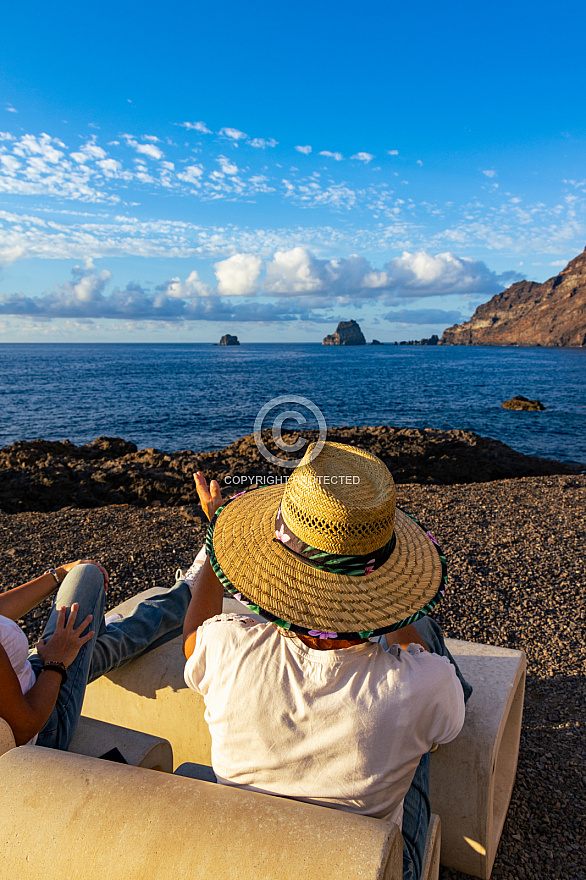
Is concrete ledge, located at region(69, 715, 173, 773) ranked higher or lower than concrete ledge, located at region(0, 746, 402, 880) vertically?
lower

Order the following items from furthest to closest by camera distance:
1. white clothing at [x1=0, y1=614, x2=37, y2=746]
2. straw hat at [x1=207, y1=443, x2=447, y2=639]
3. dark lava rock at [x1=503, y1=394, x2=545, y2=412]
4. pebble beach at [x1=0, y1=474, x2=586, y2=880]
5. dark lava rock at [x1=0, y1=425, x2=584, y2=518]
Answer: dark lava rock at [x1=503, y1=394, x2=545, y2=412]
dark lava rock at [x1=0, y1=425, x2=584, y2=518]
pebble beach at [x1=0, y1=474, x2=586, y2=880]
white clothing at [x1=0, y1=614, x2=37, y2=746]
straw hat at [x1=207, y1=443, x2=447, y2=639]

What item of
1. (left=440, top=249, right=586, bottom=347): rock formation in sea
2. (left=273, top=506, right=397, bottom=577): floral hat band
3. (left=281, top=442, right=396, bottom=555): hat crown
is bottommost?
(left=273, top=506, right=397, bottom=577): floral hat band

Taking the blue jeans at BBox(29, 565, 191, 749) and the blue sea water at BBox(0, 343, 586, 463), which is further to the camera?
the blue sea water at BBox(0, 343, 586, 463)

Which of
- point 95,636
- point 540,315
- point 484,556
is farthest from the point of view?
point 540,315

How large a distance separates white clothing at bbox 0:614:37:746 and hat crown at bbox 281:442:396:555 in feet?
4.13

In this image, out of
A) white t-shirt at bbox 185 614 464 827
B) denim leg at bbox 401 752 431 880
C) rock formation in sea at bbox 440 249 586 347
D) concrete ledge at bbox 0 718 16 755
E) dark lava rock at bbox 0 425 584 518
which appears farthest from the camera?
rock formation in sea at bbox 440 249 586 347

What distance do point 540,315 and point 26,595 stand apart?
613 ft

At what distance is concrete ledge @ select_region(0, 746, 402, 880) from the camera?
1.08 metres

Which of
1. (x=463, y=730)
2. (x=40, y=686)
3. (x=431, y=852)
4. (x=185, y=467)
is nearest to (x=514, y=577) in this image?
(x=463, y=730)

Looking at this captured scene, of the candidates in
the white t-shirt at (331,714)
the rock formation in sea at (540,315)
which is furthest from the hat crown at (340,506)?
the rock formation in sea at (540,315)

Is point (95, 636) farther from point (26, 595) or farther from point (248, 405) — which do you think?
point (248, 405)

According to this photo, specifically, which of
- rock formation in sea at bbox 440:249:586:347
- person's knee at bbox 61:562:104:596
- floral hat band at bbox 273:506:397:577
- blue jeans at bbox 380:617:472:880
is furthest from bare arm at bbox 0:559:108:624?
rock formation in sea at bbox 440:249:586:347

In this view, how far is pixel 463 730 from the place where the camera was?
88.3 inches

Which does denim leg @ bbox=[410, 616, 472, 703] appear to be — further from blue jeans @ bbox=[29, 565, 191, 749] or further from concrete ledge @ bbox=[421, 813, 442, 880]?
blue jeans @ bbox=[29, 565, 191, 749]
